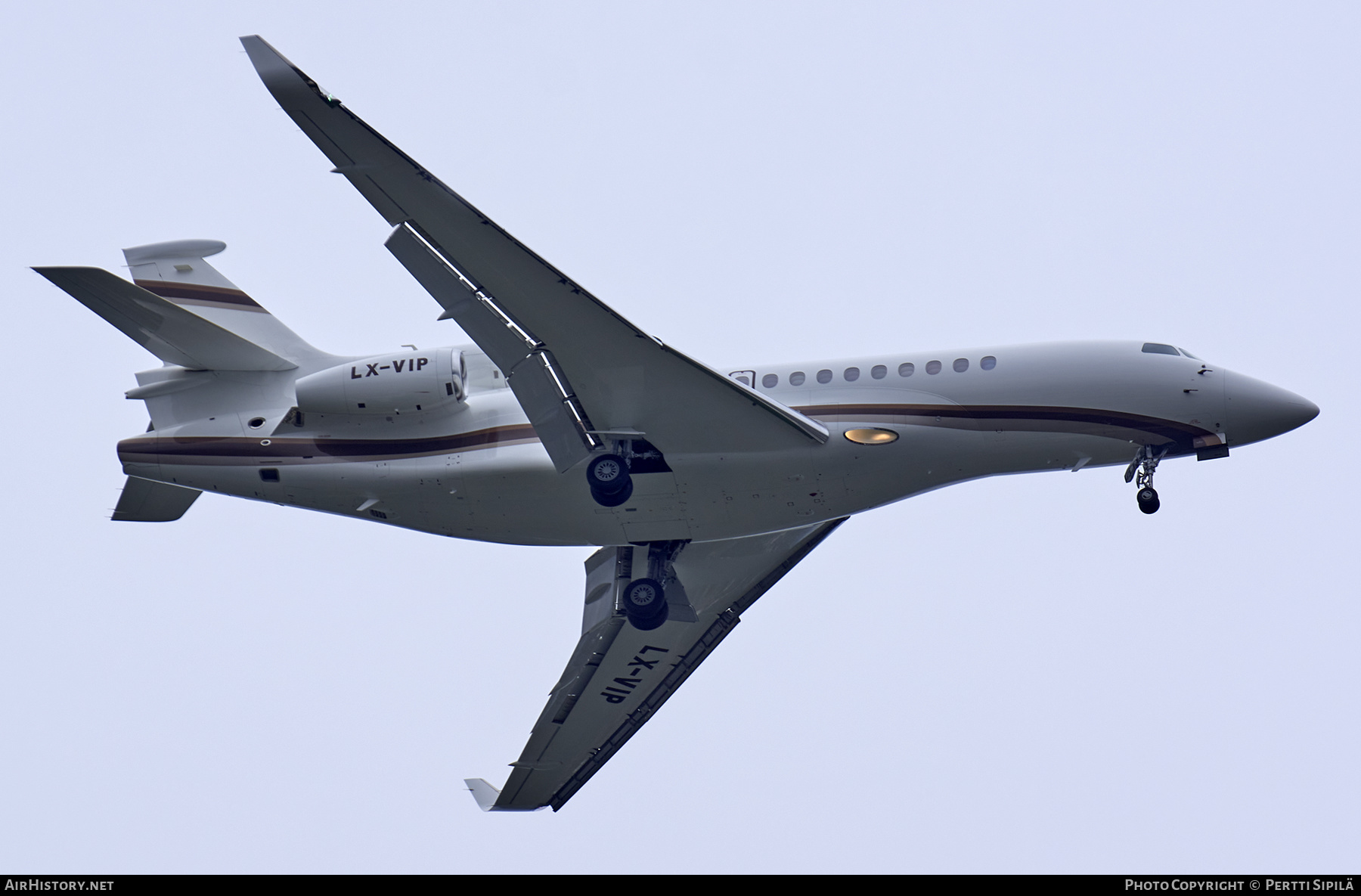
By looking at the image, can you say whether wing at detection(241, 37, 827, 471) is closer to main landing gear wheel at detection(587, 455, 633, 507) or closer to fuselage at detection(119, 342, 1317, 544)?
main landing gear wheel at detection(587, 455, 633, 507)

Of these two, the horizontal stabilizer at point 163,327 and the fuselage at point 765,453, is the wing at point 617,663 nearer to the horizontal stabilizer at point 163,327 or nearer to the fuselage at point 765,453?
the fuselage at point 765,453

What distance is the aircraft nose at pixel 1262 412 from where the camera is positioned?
68.8 ft

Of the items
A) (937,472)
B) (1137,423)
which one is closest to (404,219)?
(937,472)

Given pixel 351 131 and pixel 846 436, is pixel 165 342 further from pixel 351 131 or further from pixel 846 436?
pixel 846 436

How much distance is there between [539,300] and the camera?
19844 millimetres

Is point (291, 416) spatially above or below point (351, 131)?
below

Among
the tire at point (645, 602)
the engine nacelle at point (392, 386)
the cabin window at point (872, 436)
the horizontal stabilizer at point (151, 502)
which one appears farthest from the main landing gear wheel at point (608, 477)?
the horizontal stabilizer at point (151, 502)

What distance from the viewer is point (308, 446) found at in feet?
74.5

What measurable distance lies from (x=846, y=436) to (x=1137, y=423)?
4.44 meters

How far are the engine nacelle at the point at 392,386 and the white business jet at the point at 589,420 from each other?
0.11 ft

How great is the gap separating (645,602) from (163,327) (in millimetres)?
9333

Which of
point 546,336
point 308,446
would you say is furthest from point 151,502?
point 546,336

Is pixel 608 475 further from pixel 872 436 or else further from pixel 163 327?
pixel 163 327

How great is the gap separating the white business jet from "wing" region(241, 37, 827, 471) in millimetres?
35
